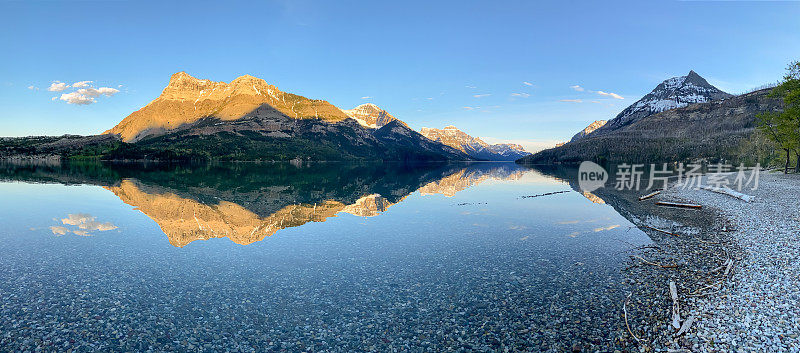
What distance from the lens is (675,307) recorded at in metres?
15.2

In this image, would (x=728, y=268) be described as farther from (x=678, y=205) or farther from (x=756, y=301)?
(x=678, y=205)

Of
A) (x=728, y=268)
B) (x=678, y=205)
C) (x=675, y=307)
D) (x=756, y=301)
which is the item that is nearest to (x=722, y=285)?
(x=756, y=301)

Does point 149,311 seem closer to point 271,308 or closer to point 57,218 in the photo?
point 271,308

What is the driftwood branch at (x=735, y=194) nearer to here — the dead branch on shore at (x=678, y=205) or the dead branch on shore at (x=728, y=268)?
the dead branch on shore at (x=678, y=205)

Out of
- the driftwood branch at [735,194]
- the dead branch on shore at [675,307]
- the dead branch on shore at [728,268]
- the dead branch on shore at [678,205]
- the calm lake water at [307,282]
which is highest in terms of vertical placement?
the driftwood branch at [735,194]

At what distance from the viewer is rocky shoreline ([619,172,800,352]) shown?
12438mm

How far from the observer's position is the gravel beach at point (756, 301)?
473 inches

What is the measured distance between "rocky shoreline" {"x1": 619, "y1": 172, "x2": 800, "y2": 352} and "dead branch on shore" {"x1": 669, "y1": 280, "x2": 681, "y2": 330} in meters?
0.19

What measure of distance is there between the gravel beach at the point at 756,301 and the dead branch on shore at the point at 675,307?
1.27 feet

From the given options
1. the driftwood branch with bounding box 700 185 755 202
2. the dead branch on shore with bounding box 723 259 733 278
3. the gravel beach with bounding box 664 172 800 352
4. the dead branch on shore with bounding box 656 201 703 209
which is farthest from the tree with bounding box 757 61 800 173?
the dead branch on shore with bounding box 723 259 733 278

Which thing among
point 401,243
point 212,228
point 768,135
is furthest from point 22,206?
point 768,135

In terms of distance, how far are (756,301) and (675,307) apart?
10.4ft

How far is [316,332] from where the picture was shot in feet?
45.1

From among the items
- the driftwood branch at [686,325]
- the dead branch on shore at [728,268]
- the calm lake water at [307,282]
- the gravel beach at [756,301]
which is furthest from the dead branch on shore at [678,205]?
the driftwood branch at [686,325]
